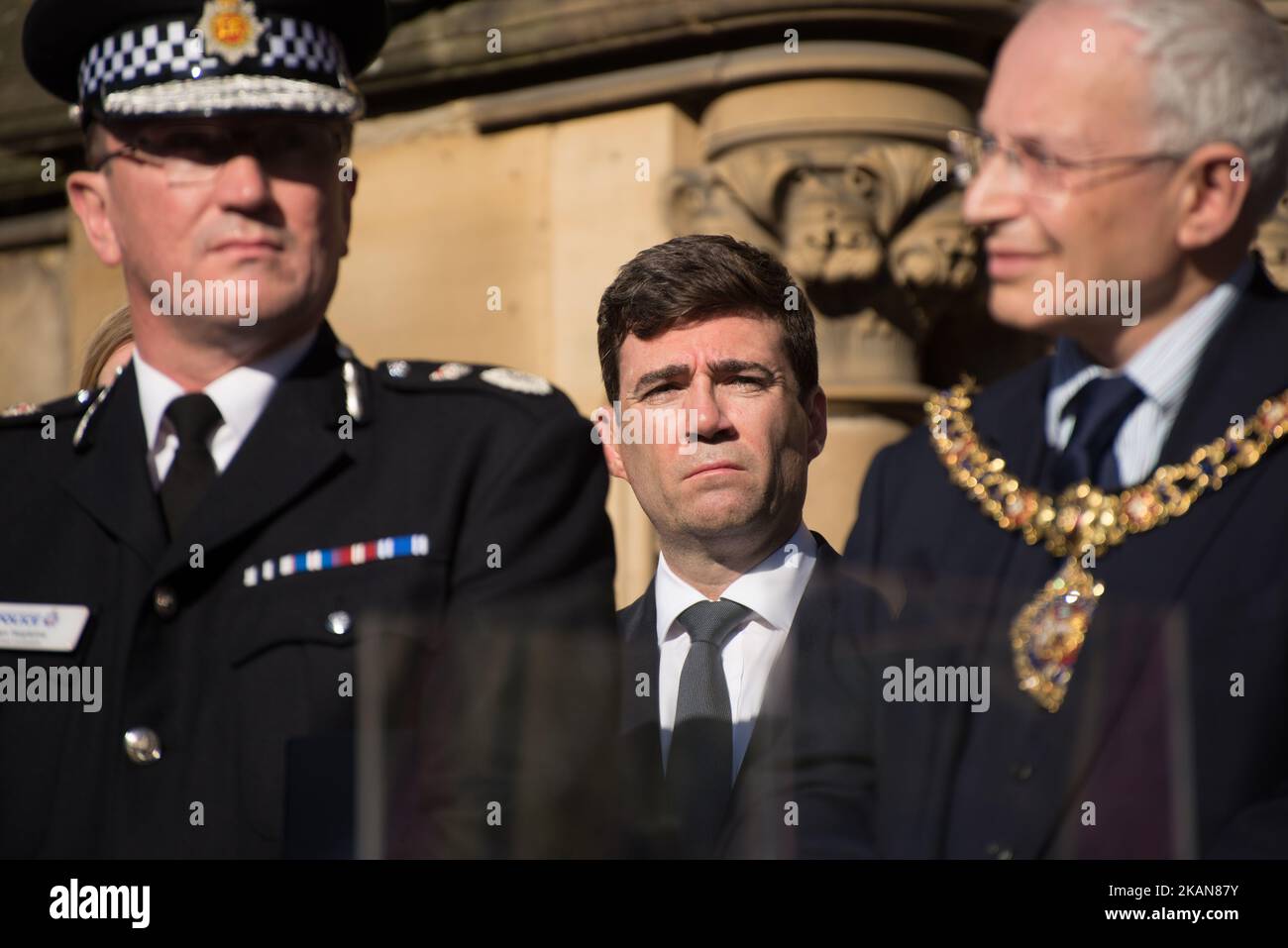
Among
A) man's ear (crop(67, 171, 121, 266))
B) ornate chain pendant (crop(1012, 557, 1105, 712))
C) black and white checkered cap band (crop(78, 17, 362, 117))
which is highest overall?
black and white checkered cap band (crop(78, 17, 362, 117))

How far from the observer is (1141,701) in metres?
2.51

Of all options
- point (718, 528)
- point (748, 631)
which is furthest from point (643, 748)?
point (718, 528)

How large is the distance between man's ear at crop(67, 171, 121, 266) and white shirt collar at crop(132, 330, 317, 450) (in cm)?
17

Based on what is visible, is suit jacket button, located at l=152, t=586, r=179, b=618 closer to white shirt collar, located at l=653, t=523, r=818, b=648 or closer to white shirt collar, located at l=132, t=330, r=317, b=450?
white shirt collar, located at l=132, t=330, r=317, b=450

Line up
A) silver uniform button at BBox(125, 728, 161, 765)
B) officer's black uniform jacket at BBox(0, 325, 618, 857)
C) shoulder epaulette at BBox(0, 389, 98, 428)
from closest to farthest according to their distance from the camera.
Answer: officer's black uniform jacket at BBox(0, 325, 618, 857) < silver uniform button at BBox(125, 728, 161, 765) < shoulder epaulette at BBox(0, 389, 98, 428)

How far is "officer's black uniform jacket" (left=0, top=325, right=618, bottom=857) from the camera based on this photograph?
252 centimetres

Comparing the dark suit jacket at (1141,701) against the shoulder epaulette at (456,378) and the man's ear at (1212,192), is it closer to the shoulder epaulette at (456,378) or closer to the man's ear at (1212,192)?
the man's ear at (1212,192)

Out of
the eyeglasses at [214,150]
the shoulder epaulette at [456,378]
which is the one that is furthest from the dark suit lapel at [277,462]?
the eyeglasses at [214,150]

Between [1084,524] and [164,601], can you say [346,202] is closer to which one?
[164,601]

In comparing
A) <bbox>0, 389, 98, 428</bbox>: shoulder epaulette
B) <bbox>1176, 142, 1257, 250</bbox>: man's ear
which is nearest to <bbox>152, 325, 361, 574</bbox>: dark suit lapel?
<bbox>0, 389, 98, 428</bbox>: shoulder epaulette

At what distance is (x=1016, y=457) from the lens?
109 inches

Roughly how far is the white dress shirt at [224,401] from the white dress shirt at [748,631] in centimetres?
71
